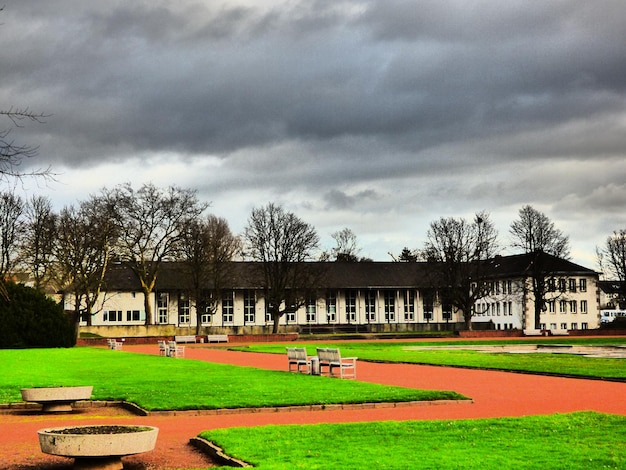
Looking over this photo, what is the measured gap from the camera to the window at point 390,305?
Answer: 109 meters

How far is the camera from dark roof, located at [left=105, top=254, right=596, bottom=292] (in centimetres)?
9943

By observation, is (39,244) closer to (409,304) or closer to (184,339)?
(184,339)

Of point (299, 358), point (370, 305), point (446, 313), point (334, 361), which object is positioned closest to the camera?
point (334, 361)

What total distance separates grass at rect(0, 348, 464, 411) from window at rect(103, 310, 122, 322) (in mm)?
63520

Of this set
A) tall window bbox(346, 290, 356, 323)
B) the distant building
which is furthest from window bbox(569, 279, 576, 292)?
tall window bbox(346, 290, 356, 323)

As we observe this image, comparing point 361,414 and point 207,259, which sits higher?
point 207,259

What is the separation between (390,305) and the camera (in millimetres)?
109750

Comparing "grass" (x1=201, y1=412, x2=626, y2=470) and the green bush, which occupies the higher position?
the green bush

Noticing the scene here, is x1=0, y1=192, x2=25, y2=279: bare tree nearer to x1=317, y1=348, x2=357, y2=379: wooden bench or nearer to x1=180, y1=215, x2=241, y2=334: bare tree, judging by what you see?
x1=180, y1=215, x2=241, y2=334: bare tree

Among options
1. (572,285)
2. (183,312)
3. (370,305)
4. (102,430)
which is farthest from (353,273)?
(102,430)

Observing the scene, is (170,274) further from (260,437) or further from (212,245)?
(260,437)

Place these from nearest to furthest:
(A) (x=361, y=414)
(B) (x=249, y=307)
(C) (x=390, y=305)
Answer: (A) (x=361, y=414) < (B) (x=249, y=307) < (C) (x=390, y=305)

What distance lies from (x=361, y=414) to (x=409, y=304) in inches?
3652

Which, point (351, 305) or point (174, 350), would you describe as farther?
point (351, 305)
